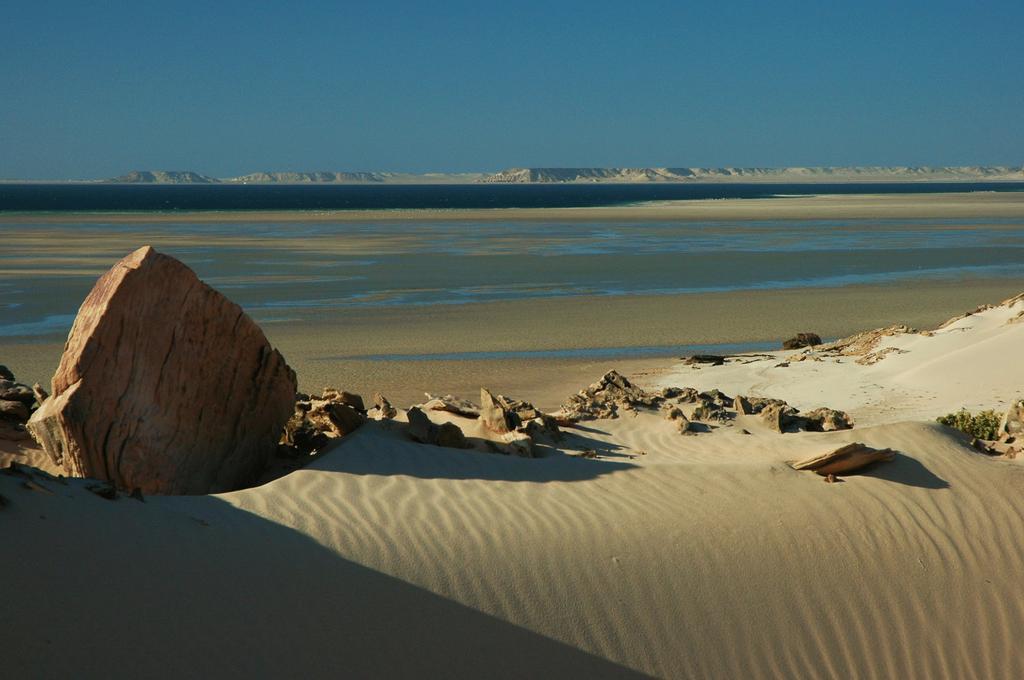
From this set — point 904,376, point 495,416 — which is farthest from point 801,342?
point 495,416

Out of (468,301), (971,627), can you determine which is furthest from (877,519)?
(468,301)

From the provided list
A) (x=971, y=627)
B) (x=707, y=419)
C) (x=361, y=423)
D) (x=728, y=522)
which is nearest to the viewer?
(x=971, y=627)

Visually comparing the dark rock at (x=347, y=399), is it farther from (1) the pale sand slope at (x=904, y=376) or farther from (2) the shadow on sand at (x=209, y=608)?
(1) the pale sand slope at (x=904, y=376)

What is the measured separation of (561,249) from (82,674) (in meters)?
34.9

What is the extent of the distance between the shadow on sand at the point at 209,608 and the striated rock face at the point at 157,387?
842 mm

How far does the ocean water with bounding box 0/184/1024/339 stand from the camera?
80.4ft

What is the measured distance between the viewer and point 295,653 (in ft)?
17.4

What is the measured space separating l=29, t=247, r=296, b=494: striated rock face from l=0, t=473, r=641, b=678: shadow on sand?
2.76ft

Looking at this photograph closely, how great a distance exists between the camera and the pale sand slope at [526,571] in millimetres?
5238

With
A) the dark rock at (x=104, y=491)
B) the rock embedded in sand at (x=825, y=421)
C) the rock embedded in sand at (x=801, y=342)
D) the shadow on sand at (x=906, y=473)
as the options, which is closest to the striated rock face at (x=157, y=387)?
the dark rock at (x=104, y=491)

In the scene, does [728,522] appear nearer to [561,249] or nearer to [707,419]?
[707,419]

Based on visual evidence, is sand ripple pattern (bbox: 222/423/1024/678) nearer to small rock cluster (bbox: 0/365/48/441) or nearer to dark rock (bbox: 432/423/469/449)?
dark rock (bbox: 432/423/469/449)

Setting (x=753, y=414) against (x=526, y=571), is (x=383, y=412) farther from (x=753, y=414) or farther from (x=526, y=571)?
(x=753, y=414)

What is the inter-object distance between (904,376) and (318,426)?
27.5ft
